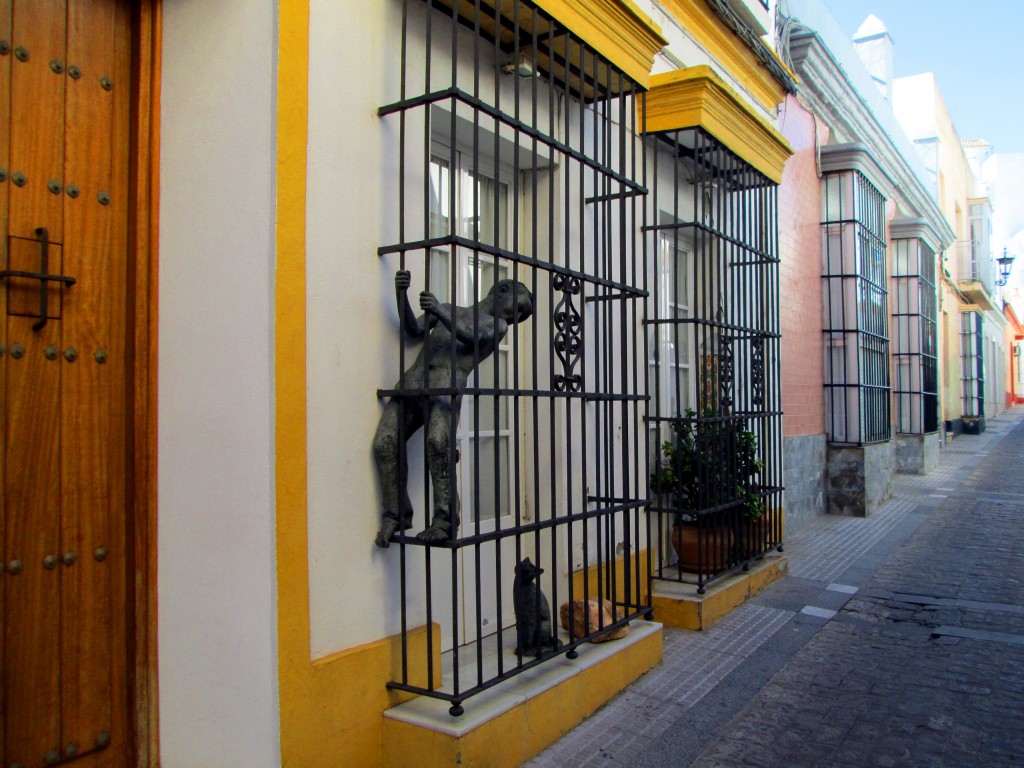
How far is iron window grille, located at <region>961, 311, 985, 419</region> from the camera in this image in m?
23.7

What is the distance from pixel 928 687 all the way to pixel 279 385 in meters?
3.53

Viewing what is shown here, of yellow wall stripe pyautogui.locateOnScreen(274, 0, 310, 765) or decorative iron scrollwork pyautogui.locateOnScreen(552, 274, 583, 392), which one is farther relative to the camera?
decorative iron scrollwork pyautogui.locateOnScreen(552, 274, 583, 392)

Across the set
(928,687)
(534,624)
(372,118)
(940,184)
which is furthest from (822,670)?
(940,184)

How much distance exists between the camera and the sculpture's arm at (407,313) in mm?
3172

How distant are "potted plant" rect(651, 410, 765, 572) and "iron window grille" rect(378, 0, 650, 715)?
0.40m

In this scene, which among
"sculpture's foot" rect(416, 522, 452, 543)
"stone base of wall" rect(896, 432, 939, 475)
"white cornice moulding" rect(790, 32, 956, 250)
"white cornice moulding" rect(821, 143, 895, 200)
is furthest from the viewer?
"stone base of wall" rect(896, 432, 939, 475)

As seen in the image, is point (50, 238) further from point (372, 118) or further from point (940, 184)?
point (940, 184)

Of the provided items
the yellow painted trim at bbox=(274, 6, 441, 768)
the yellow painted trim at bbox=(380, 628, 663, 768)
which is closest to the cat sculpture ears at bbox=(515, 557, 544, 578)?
the yellow painted trim at bbox=(380, 628, 663, 768)

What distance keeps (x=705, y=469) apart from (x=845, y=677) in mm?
1596

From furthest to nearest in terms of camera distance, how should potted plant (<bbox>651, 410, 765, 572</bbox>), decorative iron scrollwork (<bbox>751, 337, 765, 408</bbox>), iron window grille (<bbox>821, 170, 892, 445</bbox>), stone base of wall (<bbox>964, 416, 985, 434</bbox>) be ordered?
1. stone base of wall (<bbox>964, 416, 985, 434</bbox>)
2. iron window grille (<bbox>821, 170, 892, 445</bbox>)
3. decorative iron scrollwork (<bbox>751, 337, 765, 408</bbox>)
4. potted plant (<bbox>651, 410, 765, 572</bbox>)

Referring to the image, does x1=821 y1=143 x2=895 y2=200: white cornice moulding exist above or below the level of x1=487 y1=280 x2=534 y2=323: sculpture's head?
above

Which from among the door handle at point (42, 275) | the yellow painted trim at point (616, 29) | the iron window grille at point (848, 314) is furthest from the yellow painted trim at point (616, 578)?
the iron window grille at point (848, 314)

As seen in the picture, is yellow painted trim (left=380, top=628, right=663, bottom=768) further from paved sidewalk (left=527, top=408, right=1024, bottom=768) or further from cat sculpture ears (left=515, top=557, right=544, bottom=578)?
cat sculpture ears (left=515, top=557, right=544, bottom=578)

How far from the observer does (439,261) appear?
3895 mm
